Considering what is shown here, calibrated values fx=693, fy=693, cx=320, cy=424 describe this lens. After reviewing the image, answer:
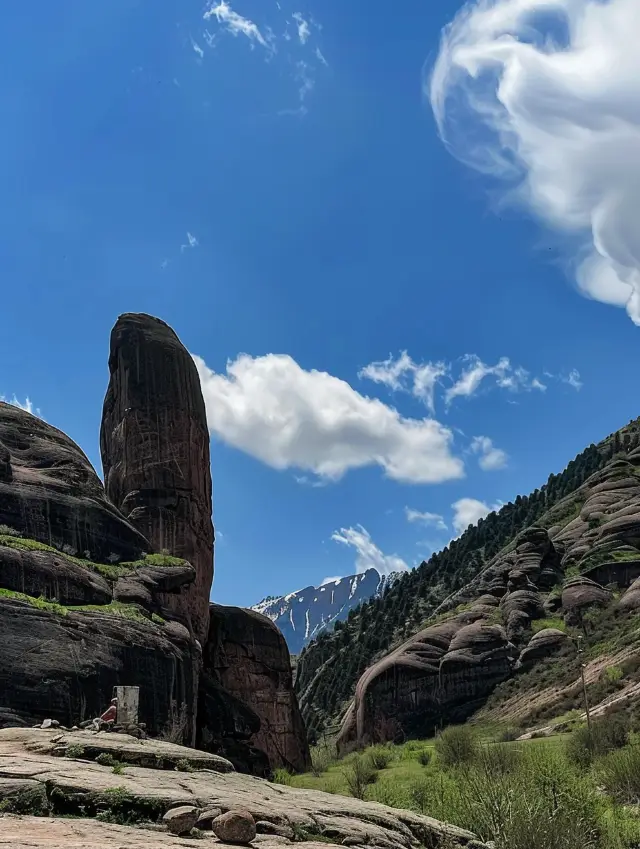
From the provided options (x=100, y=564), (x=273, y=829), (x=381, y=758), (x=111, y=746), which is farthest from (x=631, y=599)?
(x=273, y=829)

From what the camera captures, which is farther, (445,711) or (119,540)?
(445,711)

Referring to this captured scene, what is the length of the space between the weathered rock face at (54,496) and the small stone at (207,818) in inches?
998

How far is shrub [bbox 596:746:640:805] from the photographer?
25.7m

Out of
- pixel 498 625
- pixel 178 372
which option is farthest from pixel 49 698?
pixel 498 625

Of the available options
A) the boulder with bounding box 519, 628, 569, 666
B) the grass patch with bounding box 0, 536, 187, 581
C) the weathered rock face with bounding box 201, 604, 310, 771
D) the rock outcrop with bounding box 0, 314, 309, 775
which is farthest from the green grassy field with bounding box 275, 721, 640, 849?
the boulder with bounding box 519, 628, 569, 666

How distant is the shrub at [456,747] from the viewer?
133 ft

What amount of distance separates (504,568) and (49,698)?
243 feet

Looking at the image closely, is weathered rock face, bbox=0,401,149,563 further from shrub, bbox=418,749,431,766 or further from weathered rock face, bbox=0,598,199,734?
shrub, bbox=418,749,431,766

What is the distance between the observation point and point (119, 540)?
39.9 m

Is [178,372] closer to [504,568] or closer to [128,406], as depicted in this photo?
[128,406]

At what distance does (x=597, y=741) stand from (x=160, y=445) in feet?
122

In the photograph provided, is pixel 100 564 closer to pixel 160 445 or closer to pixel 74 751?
pixel 160 445

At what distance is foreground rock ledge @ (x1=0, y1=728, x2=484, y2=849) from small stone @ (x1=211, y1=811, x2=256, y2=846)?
A: 25 centimetres

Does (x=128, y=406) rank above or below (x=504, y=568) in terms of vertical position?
above
